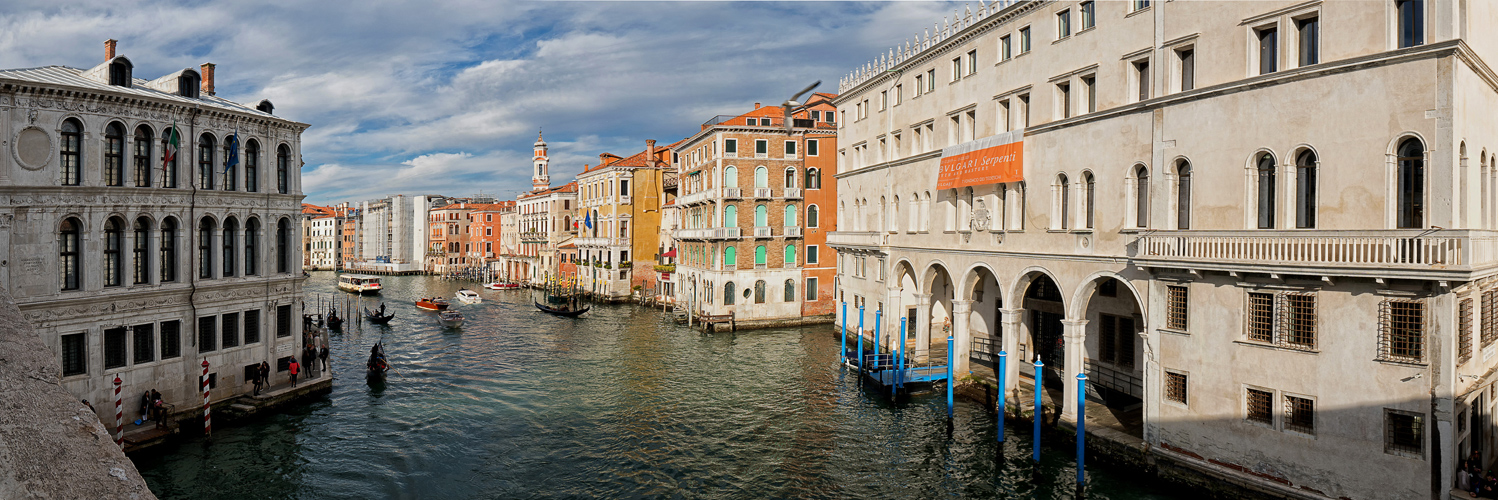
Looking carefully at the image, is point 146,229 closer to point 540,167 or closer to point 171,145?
point 171,145

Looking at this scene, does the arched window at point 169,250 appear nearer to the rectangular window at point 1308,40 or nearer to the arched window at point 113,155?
the arched window at point 113,155

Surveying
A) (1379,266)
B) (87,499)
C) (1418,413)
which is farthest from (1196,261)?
(87,499)

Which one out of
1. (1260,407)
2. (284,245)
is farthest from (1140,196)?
(284,245)

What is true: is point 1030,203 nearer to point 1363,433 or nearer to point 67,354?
point 1363,433

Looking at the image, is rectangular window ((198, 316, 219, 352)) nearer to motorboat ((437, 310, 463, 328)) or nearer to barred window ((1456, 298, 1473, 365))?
motorboat ((437, 310, 463, 328))

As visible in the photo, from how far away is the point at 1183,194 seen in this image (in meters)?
16.4

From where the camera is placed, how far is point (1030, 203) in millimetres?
20750

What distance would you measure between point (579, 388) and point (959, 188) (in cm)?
1433

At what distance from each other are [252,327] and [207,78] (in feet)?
29.3

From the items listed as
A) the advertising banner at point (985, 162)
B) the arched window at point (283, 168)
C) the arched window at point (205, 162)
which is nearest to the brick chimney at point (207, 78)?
the arched window at point (283, 168)

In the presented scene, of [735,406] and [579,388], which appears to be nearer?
[735,406]

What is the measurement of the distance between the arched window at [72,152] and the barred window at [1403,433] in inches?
1055

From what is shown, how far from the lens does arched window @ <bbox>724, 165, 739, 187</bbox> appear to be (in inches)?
1655

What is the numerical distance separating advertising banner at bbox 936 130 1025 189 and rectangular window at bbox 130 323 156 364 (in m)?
21.5
